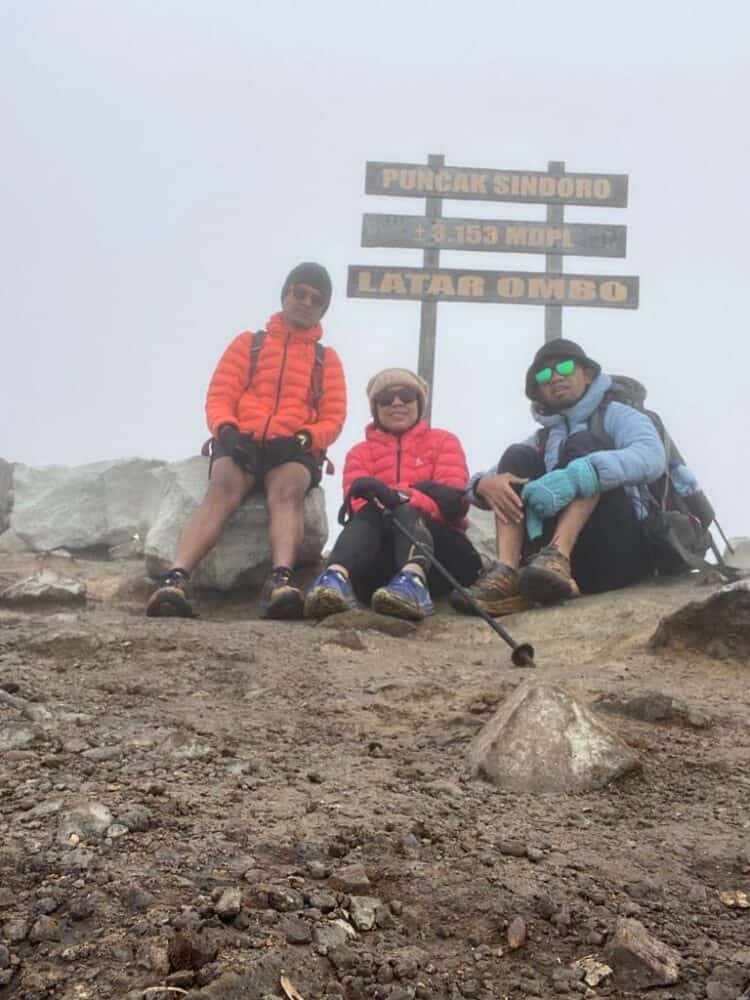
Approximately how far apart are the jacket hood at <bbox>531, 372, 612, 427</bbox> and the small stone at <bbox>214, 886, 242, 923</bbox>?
3486mm

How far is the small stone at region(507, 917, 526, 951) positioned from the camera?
4.65 feet

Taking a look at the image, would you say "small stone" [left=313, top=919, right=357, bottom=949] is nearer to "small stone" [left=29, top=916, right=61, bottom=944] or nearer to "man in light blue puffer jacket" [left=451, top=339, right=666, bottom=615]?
"small stone" [left=29, top=916, right=61, bottom=944]

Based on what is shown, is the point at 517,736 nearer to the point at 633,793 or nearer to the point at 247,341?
the point at 633,793

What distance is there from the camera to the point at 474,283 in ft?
28.9

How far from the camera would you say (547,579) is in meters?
3.96

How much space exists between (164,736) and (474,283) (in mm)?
7180

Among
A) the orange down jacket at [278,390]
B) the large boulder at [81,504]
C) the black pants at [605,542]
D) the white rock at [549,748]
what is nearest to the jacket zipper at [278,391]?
the orange down jacket at [278,390]

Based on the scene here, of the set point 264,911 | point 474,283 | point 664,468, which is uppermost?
point 474,283

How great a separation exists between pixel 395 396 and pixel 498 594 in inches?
51.9

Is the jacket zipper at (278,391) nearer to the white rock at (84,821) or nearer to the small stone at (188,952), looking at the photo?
the white rock at (84,821)

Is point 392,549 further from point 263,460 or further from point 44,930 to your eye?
point 44,930

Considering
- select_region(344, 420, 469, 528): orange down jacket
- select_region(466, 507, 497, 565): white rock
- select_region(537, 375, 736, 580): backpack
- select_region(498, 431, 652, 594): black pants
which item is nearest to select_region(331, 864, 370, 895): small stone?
select_region(498, 431, 652, 594): black pants

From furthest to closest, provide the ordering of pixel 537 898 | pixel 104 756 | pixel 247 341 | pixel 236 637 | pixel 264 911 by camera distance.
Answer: pixel 247 341, pixel 236 637, pixel 104 756, pixel 537 898, pixel 264 911

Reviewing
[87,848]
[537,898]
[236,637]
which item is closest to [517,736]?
[537,898]
